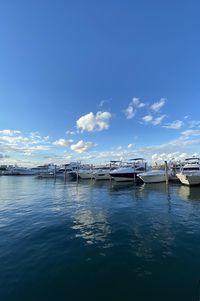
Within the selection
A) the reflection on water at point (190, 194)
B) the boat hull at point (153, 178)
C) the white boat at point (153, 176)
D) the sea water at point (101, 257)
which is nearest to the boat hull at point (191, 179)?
the reflection on water at point (190, 194)

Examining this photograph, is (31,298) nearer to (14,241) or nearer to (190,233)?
(14,241)

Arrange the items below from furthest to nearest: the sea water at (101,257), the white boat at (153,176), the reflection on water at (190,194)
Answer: the white boat at (153,176), the reflection on water at (190,194), the sea water at (101,257)

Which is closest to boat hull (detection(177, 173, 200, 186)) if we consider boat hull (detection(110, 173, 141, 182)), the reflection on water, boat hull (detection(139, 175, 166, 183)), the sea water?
the reflection on water

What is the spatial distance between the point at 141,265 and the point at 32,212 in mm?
11654

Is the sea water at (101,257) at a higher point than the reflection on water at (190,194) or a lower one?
lower

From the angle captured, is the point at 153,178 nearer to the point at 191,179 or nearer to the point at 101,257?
the point at 191,179

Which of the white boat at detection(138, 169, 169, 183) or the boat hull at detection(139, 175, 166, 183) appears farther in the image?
the boat hull at detection(139, 175, 166, 183)

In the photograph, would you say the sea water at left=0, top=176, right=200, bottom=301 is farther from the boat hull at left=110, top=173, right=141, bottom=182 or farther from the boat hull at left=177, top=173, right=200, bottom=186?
the boat hull at left=110, top=173, right=141, bottom=182

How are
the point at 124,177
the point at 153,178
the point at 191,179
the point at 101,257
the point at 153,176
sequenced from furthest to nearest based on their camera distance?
the point at 124,177 < the point at 153,178 < the point at 153,176 < the point at 191,179 < the point at 101,257

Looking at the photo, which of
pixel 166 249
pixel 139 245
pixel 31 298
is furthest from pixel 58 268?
pixel 166 249

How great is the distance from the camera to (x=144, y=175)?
36.1m

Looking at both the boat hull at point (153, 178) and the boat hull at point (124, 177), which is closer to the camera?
the boat hull at point (153, 178)

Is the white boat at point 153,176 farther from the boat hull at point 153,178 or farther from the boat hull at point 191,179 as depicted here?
the boat hull at point 191,179

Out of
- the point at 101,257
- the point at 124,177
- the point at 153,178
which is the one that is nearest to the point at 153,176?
the point at 153,178
